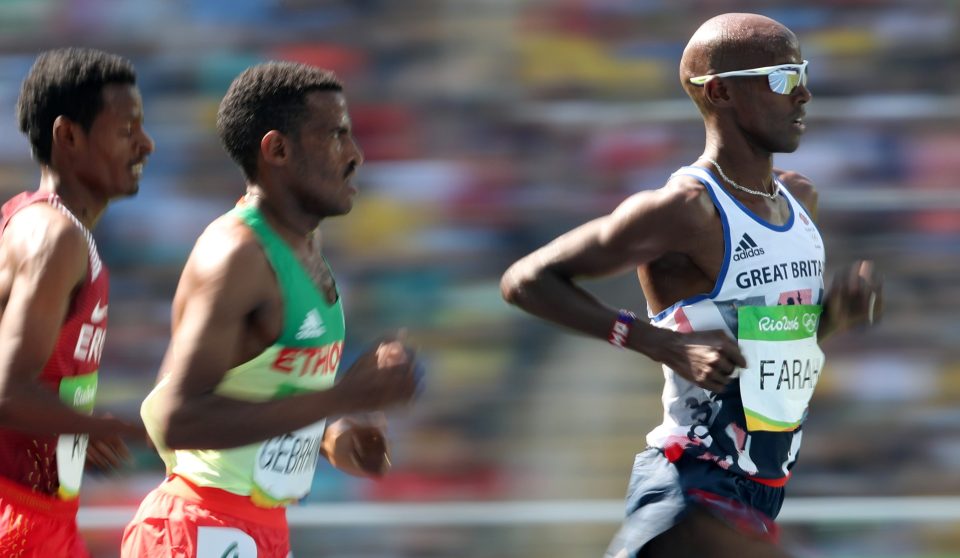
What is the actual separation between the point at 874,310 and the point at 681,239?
0.51 m

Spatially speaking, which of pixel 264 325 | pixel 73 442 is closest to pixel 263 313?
pixel 264 325

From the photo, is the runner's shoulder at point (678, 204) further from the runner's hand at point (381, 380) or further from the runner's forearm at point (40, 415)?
the runner's forearm at point (40, 415)

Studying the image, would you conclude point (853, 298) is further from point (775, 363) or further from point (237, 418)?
point (237, 418)

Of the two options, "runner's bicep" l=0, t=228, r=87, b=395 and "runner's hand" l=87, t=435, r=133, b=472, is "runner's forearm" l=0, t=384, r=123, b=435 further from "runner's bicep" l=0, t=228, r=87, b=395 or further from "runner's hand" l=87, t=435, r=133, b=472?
"runner's hand" l=87, t=435, r=133, b=472

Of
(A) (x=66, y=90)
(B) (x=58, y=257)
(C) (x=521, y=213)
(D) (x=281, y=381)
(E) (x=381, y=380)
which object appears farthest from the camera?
(C) (x=521, y=213)

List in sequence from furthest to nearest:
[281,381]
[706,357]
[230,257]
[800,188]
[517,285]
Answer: [800,188] → [517,285] → [706,357] → [281,381] → [230,257]

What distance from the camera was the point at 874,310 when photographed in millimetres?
3234

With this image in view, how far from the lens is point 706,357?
9.52 ft

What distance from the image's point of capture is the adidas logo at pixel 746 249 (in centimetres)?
308

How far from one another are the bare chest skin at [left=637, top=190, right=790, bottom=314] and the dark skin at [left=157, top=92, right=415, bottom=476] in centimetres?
74

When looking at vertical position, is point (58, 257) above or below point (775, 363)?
above

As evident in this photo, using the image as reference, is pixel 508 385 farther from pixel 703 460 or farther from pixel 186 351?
pixel 186 351

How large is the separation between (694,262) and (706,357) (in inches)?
11.2

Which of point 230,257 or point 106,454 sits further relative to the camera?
point 106,454
